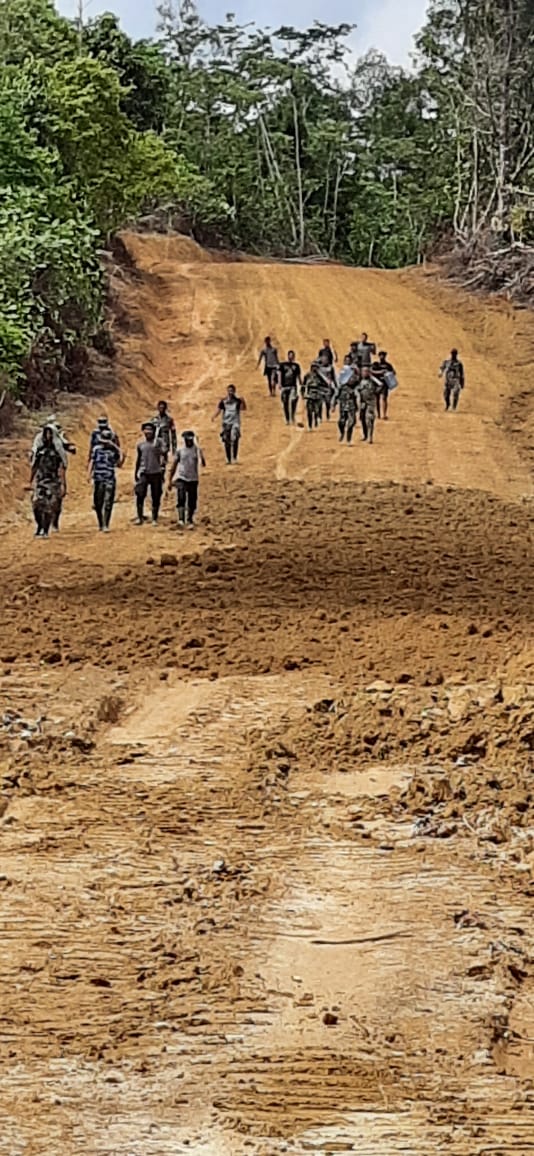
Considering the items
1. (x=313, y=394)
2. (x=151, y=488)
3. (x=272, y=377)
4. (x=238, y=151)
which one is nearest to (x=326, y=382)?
(x=313, y=394)

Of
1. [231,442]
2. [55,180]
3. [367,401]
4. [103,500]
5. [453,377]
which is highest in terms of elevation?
[55,180]

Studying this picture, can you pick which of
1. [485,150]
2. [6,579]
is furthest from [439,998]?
[485,150]

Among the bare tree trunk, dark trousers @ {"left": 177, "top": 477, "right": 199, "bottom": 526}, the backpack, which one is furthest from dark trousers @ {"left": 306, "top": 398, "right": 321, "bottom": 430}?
the bare tree trunk

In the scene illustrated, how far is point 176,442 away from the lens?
67.5 feet

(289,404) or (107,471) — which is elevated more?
(289,404)

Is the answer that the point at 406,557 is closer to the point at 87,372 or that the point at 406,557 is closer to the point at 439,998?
the point at 439,998

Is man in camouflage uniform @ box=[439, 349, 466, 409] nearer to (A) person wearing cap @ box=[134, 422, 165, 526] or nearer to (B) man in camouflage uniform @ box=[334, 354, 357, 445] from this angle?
(B) man in camouflage uniform @ box=[334, 354, 357, 445]

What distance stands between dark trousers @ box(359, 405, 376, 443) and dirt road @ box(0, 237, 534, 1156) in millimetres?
5909

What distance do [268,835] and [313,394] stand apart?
18.5 metres

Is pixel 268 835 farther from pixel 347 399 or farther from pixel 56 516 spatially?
pixel 347 399

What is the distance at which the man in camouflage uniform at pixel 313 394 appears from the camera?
1030 inches

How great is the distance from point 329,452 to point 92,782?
15.7 metres

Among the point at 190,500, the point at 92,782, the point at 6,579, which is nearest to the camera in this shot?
the point at 92,782

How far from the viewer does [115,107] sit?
30.2m
